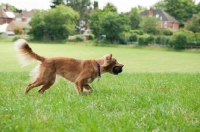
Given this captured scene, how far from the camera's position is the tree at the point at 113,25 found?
2110 inches

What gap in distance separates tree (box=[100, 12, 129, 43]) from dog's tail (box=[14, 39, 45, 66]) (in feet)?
152

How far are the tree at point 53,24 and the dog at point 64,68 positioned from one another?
5195cm

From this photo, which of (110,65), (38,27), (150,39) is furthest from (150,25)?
(110,65)

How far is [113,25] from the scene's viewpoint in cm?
5453

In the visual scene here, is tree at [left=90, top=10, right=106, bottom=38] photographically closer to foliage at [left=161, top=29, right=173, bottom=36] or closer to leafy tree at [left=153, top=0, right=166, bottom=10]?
foliage at [left=161, top=29, right=173, bottom=36]

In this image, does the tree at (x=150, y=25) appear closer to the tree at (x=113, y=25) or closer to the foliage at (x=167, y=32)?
the foliage at (x=167, y=32)

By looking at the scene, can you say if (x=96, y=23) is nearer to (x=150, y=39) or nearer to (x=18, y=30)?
(x=18, y=30)

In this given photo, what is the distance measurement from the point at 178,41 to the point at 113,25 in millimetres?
14617

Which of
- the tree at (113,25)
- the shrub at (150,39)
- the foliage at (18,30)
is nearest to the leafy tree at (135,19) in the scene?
the tree at (113,25)

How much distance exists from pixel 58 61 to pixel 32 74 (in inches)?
25.1

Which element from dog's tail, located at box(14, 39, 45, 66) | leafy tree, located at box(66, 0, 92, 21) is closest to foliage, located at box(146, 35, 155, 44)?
leafy tree, located at box(66, 0, 92, 21)

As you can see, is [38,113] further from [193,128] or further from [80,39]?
[80,39]

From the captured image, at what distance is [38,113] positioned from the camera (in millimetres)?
4379

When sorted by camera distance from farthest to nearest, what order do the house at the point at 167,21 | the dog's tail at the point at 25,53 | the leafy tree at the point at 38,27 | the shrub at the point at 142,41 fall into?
the house at the point at 167,21
the leafy tree at the point at 38,27
the shrub at the point at 142,41
the dog's tail at the point at 25,53
